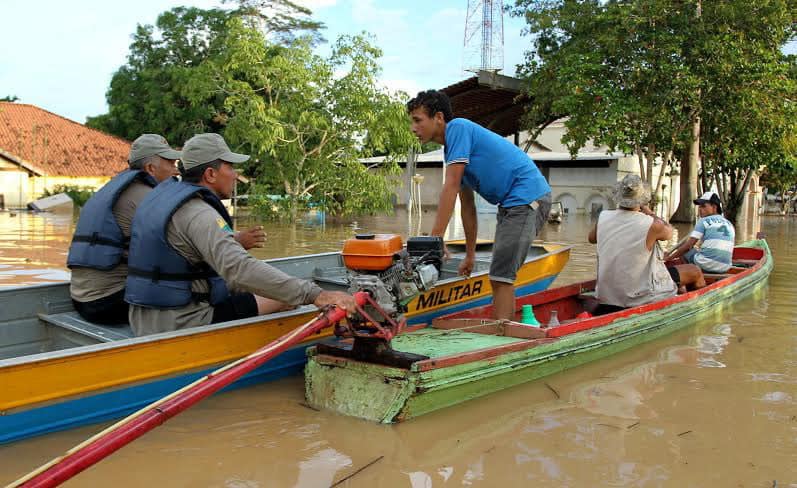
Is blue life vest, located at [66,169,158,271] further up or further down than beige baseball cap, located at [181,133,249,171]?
further down

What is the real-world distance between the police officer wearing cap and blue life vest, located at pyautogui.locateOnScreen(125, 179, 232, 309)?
0.52 m

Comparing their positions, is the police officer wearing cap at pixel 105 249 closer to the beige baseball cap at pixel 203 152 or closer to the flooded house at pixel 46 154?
the beige baseball cap at pixel 203 152

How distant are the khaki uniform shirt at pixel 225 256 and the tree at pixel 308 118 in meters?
14.1

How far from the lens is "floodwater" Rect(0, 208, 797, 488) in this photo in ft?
10.8

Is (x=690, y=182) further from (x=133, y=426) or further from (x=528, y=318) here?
(x=133, y=426)

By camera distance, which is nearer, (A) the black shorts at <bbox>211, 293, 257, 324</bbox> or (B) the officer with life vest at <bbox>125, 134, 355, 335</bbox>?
(B) the officer with life vest at <bbox>125, 134, 355, 335</bbox>

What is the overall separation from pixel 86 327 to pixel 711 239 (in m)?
6.62

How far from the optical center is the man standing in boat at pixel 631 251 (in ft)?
17.6

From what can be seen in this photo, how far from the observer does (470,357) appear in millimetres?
4094

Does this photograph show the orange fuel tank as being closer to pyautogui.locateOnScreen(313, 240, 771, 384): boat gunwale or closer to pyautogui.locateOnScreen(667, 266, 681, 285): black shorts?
pyautogui.locateOnScreen(313, 240, 771, 384): boat gunwale

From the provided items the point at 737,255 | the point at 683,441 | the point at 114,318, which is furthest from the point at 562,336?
the point at 737,255

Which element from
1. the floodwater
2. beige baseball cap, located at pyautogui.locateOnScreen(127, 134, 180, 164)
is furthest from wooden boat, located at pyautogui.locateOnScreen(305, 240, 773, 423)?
beige baseball cap, located at pyautogui.locateOnScreen(127, 134, 180, 164)

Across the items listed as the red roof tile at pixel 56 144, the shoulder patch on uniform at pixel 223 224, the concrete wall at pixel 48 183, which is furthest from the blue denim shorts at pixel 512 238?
the red roof tile at pixel 56 144

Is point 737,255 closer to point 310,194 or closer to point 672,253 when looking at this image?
point 672,253
